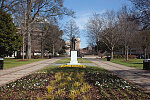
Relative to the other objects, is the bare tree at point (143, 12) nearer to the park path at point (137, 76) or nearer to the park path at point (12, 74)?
the park path at point (137, 76)

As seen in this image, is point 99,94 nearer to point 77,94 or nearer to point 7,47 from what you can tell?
point 77,94

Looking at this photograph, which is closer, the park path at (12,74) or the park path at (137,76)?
the park path at (137,76)

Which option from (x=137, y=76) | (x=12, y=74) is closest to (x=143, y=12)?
(x=137, y=76)

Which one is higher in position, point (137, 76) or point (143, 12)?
point (143, 12)

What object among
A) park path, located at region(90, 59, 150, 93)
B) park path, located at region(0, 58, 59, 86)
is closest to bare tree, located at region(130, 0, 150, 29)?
park path, located at region(90, 59, 150, 93)

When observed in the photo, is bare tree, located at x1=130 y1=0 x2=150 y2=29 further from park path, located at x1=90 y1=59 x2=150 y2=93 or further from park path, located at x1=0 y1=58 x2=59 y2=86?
park path, located at x1=0 y1=58 x2=59 y2=86

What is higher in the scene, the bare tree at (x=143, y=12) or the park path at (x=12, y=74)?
the bare tree at (x=143, y=12)

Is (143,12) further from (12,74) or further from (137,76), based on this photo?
(12,74)

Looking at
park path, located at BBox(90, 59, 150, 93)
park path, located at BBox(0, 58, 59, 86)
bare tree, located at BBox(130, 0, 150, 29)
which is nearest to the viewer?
park path, located at BBox(90, 59, 150, 93)

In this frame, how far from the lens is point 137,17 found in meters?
13.2

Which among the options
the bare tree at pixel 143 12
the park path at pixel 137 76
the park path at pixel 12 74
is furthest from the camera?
the bare tree at pixel 143 12

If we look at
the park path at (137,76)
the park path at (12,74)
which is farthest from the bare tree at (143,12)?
the park path at (12,74)

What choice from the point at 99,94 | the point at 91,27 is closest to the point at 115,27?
the point at 91,27

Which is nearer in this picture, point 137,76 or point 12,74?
point 137,76
